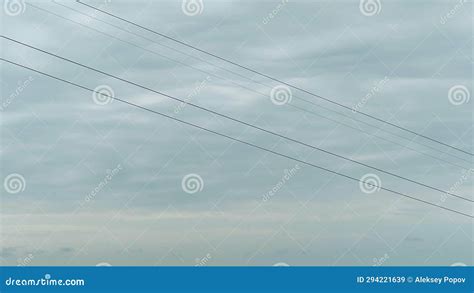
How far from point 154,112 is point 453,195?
69.9 ft

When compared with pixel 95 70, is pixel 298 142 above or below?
below

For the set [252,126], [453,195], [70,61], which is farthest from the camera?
[453,195]

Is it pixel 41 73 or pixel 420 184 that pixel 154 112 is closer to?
pixel 41 73

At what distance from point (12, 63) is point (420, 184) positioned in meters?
28.1

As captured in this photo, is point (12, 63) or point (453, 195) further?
point (453, 195)

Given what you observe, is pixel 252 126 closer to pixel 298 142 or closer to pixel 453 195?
pixel 298 142

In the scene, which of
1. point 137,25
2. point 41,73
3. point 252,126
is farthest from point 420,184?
point 41,73

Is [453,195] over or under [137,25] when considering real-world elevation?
under

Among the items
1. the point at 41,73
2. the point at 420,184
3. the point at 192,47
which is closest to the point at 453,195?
the point at 420,184

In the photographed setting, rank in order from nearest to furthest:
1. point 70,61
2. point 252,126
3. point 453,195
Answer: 1. point 70,61
2. point 252,126
3. point 453,195

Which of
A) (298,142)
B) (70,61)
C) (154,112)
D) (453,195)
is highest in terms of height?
(70,61)

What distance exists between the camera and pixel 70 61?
4384 cm

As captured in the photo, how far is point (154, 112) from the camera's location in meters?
46.1
